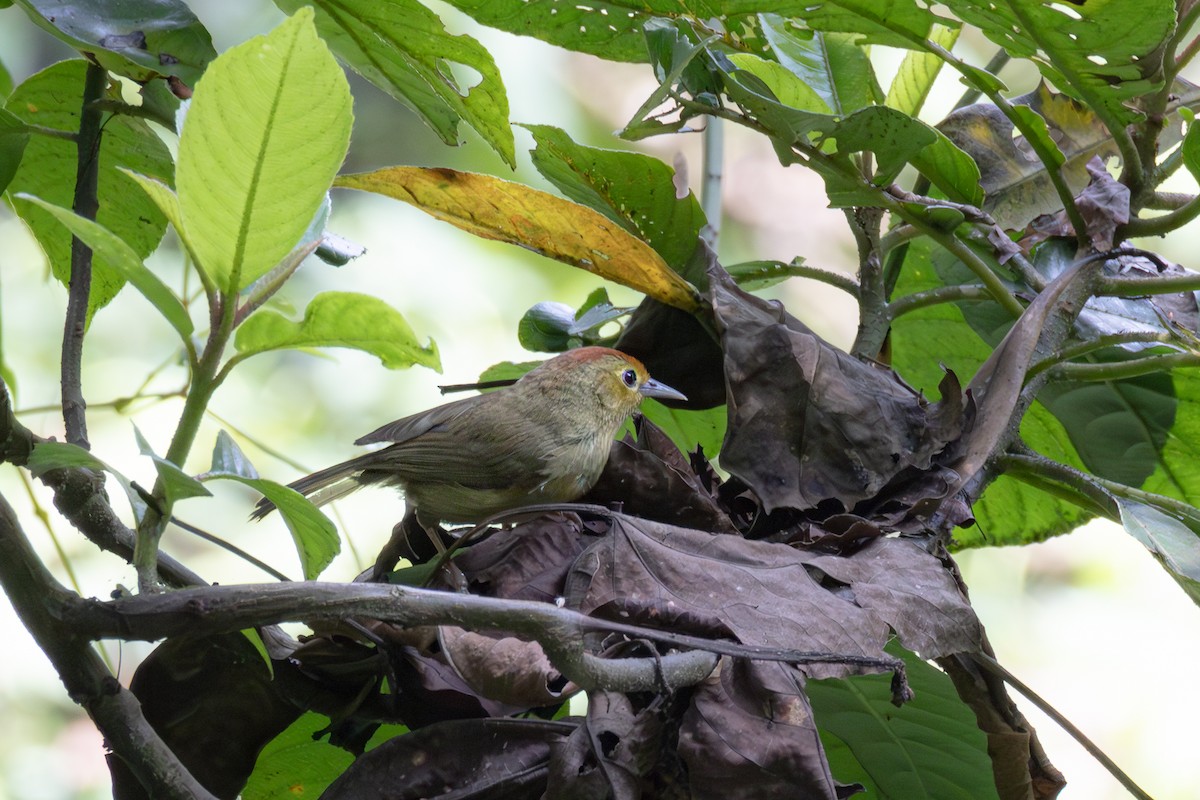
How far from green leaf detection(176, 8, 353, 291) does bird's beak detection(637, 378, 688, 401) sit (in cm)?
119

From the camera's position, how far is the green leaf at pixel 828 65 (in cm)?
221

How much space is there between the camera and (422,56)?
6.37ft

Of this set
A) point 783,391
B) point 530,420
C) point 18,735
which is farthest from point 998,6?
point 18,735

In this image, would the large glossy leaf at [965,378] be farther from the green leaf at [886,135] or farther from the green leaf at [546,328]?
the green leaf at [546,328]

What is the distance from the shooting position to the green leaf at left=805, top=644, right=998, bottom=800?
1.86 m

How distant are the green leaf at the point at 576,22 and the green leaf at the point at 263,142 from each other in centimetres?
114

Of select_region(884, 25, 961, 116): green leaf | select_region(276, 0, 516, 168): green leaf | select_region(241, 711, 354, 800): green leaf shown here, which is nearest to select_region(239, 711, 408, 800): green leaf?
select_region(241, 711, 354, 800): green leaf

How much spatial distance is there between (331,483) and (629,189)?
3.81 ft

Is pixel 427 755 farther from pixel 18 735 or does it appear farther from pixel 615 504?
pixel 18 735

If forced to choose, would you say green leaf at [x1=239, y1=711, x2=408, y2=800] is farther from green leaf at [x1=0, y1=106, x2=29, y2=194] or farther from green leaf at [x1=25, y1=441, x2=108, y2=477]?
green leaf at [x1=0, y1=106, x2=29, y2=194]

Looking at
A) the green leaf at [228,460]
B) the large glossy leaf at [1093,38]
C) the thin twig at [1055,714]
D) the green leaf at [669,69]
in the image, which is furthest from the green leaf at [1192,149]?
the green leaf at [228,460]

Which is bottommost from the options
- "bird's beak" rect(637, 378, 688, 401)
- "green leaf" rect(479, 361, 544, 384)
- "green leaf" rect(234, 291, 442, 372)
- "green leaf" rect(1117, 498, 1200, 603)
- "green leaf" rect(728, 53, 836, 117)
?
"green leaf" rect(1117, 498, 1200, 603)

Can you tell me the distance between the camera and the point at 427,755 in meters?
1.36

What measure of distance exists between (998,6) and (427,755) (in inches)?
65.4
